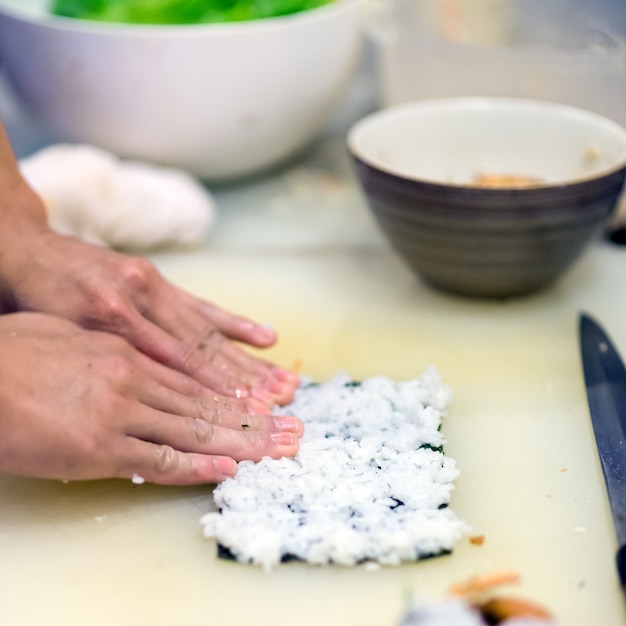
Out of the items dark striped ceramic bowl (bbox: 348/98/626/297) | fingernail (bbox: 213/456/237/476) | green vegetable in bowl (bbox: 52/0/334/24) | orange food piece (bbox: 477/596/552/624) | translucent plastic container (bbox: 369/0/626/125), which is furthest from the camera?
green vegetable in bowl (bbox: 52/0/334/24)

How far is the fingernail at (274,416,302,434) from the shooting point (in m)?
0.67

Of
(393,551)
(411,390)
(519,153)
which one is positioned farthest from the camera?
(519,153)

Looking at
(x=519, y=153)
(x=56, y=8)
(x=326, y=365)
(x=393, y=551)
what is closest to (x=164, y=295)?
(x=326, y=365)

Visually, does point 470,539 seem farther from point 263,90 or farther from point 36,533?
point 263,90

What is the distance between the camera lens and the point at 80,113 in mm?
1087

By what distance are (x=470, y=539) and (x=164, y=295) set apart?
0.38 meters

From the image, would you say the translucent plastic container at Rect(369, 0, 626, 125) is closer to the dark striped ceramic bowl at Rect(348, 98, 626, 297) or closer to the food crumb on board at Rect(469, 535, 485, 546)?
the dark striped ceramic bowl at Rect(348, 98, 626, 297)

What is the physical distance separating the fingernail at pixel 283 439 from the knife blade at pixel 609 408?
0.82 feet

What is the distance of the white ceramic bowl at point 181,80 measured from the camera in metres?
1.03

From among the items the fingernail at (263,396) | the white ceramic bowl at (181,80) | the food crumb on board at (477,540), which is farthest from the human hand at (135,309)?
the white ceramic bowl at (181,80)

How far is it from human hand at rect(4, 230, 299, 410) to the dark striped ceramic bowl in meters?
0.24

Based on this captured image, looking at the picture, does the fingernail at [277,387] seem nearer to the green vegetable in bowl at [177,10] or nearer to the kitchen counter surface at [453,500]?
the kitchen counter surface at [453,500]

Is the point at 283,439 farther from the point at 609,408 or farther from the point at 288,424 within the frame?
the point at 609,408

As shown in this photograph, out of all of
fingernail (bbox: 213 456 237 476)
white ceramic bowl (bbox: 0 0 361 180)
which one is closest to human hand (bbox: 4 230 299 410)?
fingernail (bbox: 213 456 237 476)
